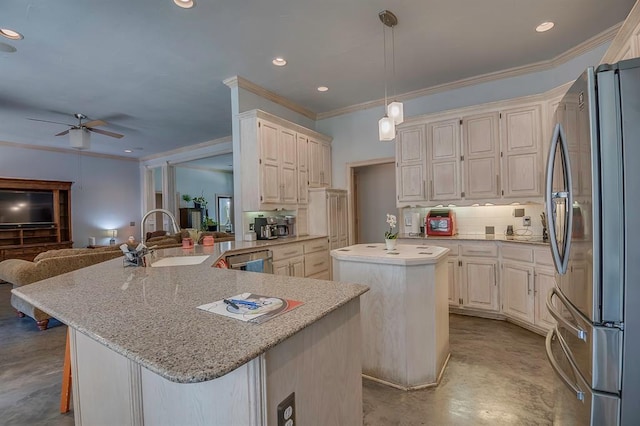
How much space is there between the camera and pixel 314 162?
16.8 ft

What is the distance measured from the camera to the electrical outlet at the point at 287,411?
88 cm

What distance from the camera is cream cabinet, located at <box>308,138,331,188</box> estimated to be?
5046 millimetres

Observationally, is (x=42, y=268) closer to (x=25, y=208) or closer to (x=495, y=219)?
(x=25, y=208)

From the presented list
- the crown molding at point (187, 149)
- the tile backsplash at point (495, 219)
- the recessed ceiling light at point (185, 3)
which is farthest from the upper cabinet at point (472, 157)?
the crown molding at point (187, 149)

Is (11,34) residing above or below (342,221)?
above

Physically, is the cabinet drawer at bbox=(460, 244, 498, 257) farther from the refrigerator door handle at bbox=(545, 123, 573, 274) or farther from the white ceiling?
the white ceiling

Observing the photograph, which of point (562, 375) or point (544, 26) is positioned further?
point (544, 26)

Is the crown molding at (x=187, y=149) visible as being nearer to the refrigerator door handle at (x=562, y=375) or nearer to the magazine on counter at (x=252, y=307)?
the magazine on counter at (x=252, y=307)

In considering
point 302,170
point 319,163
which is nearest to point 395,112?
point 302,170

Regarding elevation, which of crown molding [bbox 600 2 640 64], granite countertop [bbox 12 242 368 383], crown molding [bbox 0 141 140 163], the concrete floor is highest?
crown molding [bbox 0 141 140 163]

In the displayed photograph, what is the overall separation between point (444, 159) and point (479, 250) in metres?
1.24

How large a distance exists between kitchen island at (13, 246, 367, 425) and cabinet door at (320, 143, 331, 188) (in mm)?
3845

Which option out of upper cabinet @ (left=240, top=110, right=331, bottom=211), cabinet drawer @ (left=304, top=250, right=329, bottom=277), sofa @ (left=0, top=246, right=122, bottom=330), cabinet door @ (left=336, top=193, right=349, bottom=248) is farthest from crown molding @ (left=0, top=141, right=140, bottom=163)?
cabinet drawer @ (left=304, top=250, right=329, bottom=277)

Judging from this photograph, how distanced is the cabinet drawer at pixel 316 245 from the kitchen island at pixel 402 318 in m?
2.03
